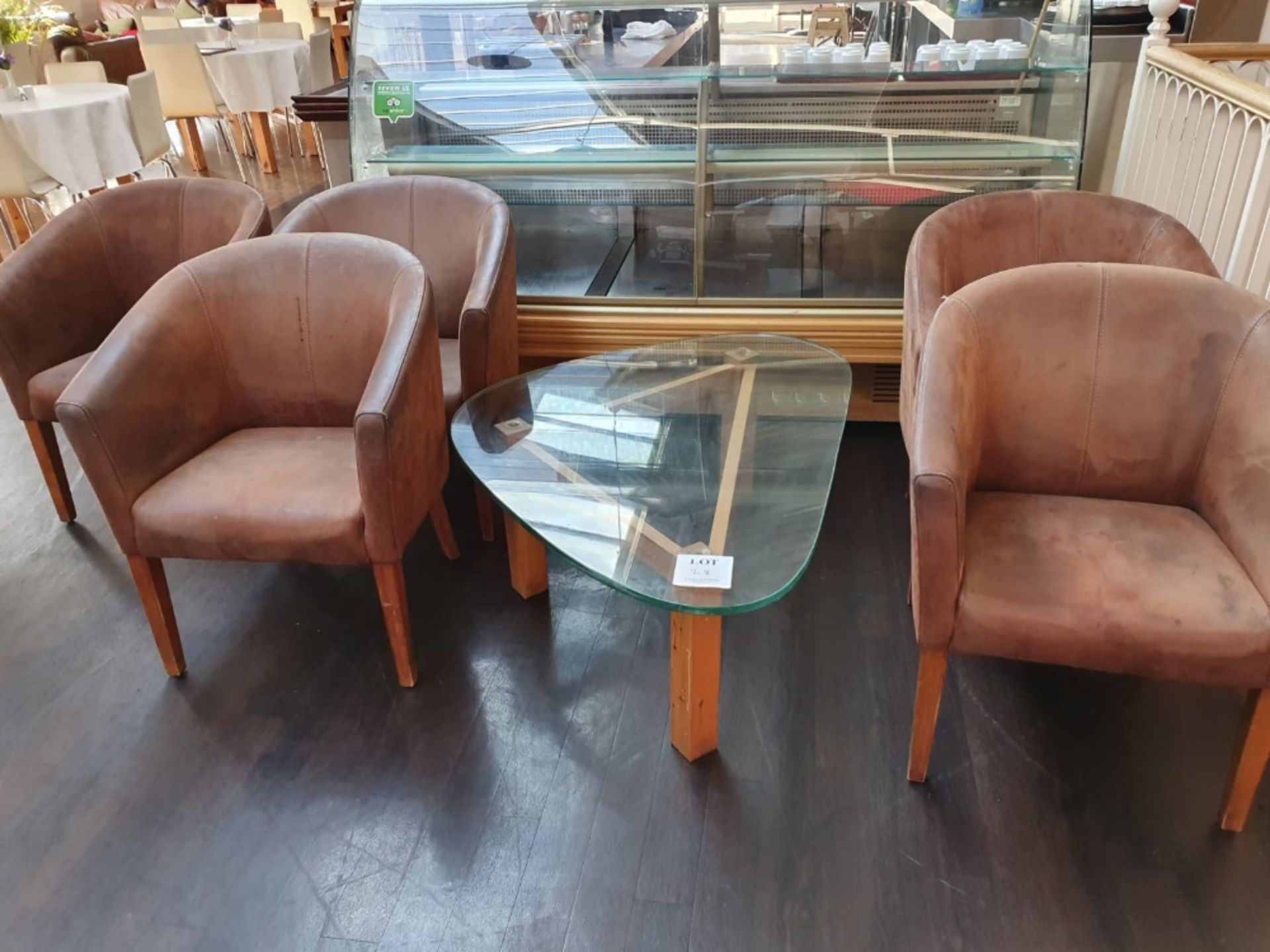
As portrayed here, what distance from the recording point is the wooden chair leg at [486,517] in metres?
2.51

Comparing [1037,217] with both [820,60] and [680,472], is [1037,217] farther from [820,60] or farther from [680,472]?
[680,472]

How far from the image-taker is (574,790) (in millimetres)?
1753

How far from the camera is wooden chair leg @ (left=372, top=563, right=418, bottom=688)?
1900mm

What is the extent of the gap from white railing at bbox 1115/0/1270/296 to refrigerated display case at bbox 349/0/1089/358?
264mm

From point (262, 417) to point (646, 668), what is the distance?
1117mm

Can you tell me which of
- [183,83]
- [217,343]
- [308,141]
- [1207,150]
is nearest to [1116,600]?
[1207,150]

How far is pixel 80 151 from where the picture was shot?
14.7 ft

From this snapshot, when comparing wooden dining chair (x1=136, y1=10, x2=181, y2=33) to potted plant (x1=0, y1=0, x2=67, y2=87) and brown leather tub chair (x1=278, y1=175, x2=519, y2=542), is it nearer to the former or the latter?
potted plant (x1=0, y1=0, x2=67, y2=87)

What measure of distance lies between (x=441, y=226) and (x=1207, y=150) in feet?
6.68

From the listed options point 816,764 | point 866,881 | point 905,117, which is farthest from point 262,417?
point 905,117

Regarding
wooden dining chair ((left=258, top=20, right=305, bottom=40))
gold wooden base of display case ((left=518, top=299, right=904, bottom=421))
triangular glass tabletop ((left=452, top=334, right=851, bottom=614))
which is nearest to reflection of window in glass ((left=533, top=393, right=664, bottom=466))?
triangular glass tabletop ((left=452, top=334, right=851, bottom=614))

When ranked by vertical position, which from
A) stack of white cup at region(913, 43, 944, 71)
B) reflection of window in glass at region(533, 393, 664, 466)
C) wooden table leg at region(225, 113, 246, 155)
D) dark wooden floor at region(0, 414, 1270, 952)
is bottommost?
dark wooden floor at region(0, 414, 1270, 952)

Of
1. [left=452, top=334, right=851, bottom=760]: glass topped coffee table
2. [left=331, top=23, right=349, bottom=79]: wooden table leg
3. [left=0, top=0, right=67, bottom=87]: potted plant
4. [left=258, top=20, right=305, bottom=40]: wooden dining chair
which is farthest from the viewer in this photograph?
[left=331, top=23, right=349, bottom=79]: wooden table leg

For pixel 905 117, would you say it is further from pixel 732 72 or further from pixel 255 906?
pixel 255 906
